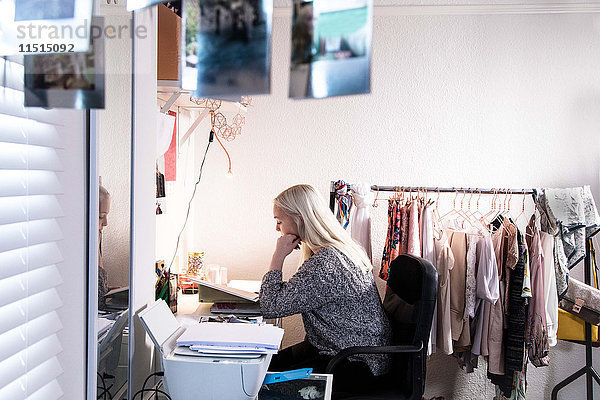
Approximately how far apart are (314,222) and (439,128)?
1377mm

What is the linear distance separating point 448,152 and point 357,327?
5.08 feet

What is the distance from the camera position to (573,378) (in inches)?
126

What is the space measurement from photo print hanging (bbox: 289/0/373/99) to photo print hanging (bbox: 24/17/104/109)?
178mm

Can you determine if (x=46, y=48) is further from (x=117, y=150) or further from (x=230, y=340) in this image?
(x=230, y=340)

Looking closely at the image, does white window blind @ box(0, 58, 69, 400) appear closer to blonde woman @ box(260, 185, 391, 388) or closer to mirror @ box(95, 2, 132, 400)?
mirror @ box(95, 2, 132, 400)

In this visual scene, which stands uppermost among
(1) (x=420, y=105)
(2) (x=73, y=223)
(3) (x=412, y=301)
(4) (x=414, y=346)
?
(1) (x=420, y=105)

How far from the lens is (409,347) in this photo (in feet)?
7.05

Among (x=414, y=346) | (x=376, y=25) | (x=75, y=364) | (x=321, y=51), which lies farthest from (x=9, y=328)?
(x=376, y=25)

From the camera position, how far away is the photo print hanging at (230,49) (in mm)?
507

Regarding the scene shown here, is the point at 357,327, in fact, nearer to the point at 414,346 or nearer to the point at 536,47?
the point at 414,346

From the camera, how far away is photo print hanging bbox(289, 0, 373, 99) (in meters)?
0.51

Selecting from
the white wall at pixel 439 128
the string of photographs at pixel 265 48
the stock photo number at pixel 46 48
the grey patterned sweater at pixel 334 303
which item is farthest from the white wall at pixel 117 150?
the white wall at pixel 439 128

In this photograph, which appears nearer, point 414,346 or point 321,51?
point 321,51

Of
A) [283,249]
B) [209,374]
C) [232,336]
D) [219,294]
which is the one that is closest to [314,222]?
[283,249]
